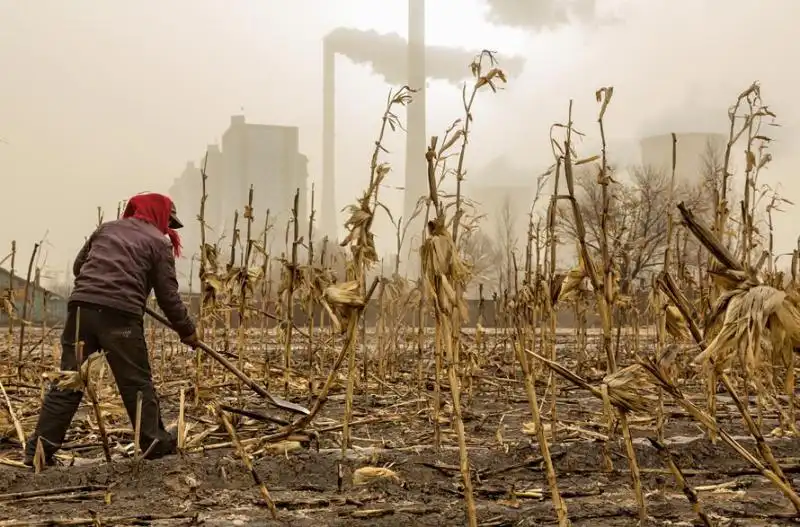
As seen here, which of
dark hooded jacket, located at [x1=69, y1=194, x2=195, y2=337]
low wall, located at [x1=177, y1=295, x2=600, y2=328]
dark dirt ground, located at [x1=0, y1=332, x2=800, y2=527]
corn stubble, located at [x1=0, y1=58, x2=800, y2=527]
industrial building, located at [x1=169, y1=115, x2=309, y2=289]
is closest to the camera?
corn stubble, located at [x1=0, y1=58, x2=800, y2=527]

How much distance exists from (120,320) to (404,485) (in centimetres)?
184

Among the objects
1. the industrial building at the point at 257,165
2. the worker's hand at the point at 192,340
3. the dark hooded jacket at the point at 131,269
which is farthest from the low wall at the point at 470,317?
the industrial building at the point at 257,165

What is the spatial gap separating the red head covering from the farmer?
0.41ft

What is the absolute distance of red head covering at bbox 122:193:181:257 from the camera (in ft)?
13.6

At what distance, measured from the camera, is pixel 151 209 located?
4.16 metres

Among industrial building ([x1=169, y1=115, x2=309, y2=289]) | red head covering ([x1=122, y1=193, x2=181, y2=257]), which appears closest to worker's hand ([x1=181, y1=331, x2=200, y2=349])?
red head covering ([x1=122, y1=193, x2=181, y2=257])

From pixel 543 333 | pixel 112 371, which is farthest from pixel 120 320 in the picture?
pixel 543 333

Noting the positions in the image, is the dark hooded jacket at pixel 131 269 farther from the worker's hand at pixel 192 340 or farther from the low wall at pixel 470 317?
the low wall at pixel 470 317

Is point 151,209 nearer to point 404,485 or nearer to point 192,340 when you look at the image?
point 192,340

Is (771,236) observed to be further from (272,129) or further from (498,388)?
(272,129)

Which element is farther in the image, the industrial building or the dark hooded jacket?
the industrial building

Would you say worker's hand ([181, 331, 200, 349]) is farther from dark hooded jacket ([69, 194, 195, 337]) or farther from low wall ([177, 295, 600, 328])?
low wall ([177, 295, 600, 328])

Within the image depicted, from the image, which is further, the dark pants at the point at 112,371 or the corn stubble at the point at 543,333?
the dark pants at the point at 112,371

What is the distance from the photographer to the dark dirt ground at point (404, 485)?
2842mm
